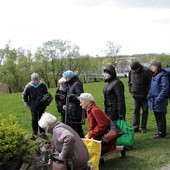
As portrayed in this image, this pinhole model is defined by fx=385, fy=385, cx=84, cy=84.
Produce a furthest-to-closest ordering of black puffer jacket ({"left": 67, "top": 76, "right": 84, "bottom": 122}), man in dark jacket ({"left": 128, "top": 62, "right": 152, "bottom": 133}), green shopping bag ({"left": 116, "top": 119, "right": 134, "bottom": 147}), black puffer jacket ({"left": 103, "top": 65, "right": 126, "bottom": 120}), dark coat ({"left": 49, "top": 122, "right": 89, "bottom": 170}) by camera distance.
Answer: man in dark jacket ({"left": 128, "top": 62, "right": 152, "bottom": 133}) < black puffer jacket ({"left": 67, "top": 76, "right": 84, "bottom": 122}) < black puffer jacket ({"left": 103, "top": 65, "right": 126, "bottom": 120}) < green shopping bag ({"left": 116, "top": 119, "right": 134, "bottom": 147}) < dark coat ({"left": 49, "top": 122, "right": 89, "bottom": 170})

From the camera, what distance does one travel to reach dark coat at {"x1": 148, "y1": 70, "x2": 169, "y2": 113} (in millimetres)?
8172

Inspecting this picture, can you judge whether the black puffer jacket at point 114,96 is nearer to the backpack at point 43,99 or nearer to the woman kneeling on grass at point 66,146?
the backpack at point 43,99

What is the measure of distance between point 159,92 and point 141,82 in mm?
758

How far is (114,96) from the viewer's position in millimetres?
7832

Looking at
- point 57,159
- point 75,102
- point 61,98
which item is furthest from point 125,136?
point 57,159

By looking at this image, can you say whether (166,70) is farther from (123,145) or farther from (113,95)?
(123,145)

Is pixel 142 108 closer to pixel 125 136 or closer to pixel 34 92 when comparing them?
pixel 125 136

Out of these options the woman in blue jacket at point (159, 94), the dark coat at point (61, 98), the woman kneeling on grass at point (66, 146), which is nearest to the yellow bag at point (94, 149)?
the woman kneeling on grass at point (66, 146)

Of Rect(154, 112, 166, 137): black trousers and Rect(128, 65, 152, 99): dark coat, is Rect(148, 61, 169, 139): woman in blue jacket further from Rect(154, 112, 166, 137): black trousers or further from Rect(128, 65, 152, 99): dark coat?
Rect(128, 65, 152, 99): dark coat

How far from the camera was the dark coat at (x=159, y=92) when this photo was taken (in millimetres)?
8172

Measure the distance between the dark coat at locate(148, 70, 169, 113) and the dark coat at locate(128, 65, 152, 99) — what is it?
49cm

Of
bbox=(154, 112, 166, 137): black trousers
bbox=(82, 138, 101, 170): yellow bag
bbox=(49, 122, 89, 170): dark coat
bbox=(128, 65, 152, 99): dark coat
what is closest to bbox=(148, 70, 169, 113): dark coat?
bbox=(154, 112, 166, 137): black trousers

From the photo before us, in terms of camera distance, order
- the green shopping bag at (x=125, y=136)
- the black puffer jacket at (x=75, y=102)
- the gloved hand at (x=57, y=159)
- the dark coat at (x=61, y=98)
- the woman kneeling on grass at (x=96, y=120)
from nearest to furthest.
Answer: the gloved hand at (x=57, y=159) < the woman kneeling on grass at (x=96, y=120) < the green shopping bag at (x=125, y=136) < the black puffer jacket at (x=75, y=102) < the dark coat at (x=61, y=98)

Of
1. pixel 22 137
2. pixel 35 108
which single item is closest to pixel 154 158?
pixel 22 137
